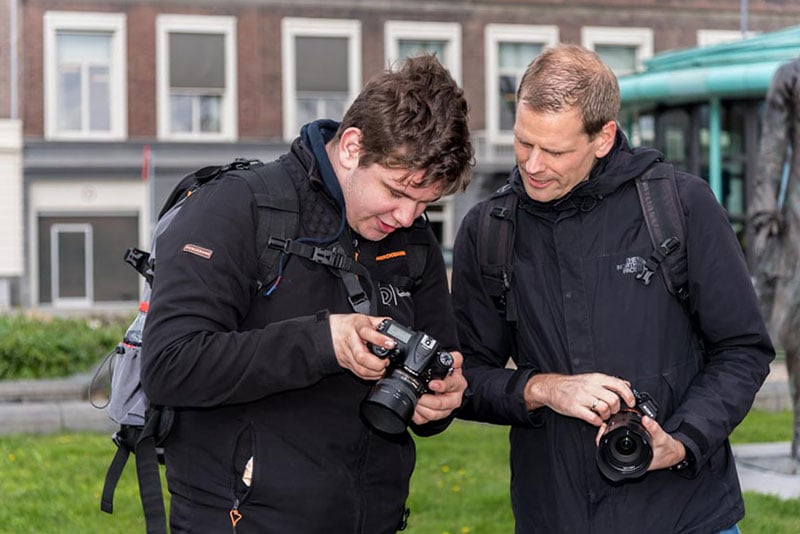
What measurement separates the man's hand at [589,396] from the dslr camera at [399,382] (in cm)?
37

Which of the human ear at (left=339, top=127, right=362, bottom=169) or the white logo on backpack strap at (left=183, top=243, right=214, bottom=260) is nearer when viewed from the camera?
the white logo on backpack strap at (left=183, top=243, right=214, bottom=260)

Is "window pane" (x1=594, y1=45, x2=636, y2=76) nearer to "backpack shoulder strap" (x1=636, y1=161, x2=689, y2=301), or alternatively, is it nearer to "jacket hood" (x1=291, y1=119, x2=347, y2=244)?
"backpack shoulder strap" (x1=636, y1=161, x2=689, y2=301)

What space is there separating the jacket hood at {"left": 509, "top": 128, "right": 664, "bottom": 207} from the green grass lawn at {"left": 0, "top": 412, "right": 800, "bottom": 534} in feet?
9.85

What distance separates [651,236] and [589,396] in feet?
1.43

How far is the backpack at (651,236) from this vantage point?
9.14ft

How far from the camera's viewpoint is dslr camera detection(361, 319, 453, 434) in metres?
2.44

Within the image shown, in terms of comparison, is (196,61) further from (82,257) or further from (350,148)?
(350,148)

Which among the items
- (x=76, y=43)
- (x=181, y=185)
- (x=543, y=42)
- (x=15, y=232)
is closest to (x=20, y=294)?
(x=15, y=232)

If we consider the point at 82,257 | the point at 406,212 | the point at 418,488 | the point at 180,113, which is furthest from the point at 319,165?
the point at 180,113

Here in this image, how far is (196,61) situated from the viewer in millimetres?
24859

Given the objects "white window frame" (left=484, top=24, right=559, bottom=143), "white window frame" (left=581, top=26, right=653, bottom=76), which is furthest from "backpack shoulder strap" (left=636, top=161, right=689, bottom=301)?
"white window frame" (left=581, top=26, right=653, bottom=76)

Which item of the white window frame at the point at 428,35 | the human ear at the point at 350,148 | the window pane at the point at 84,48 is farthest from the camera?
the white window frame at the point at 428,35

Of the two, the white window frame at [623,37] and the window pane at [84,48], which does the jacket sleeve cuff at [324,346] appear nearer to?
the window pane at [84,48]

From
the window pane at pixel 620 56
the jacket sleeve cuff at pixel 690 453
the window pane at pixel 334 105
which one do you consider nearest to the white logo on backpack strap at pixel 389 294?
the jacket sleeve cuff at pixel 690 453
